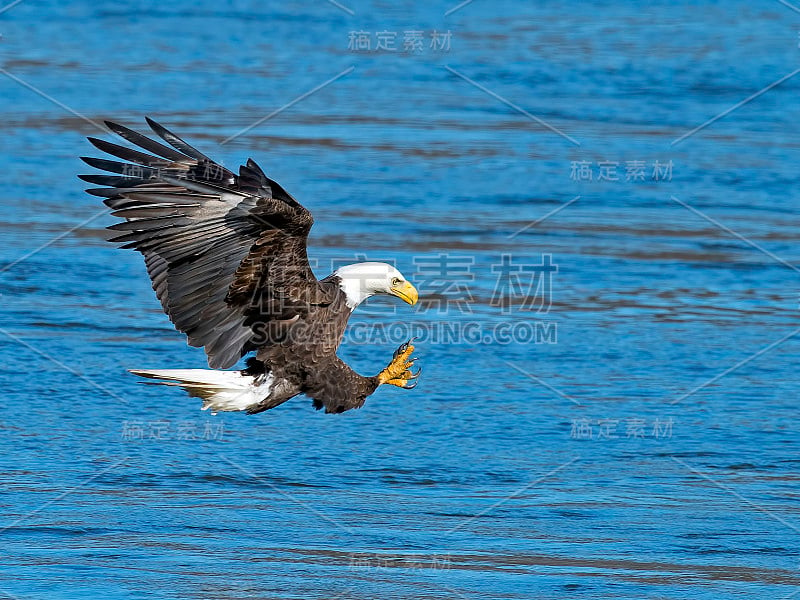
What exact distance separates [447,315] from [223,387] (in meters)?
2.61

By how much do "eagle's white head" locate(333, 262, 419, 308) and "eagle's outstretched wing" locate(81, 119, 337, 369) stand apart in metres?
0.25

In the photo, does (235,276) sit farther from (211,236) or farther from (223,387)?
(223,387)

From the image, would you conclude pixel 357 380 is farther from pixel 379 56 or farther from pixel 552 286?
pixel 379 56

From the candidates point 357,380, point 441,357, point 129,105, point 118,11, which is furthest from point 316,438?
point 118,11

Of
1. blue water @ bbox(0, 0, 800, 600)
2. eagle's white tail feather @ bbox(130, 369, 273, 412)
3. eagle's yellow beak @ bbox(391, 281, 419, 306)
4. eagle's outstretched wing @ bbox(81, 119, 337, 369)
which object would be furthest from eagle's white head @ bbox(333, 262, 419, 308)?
blue water @ bbox(0, 0, 800, 600)

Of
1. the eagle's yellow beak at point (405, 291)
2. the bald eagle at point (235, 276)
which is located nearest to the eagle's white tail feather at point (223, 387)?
the bald eagle at point (235, 276)

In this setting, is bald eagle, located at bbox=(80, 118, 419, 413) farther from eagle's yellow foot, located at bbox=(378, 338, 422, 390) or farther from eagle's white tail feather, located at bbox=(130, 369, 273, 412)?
eagle's yellow foot, located at bbox=(378, 338, 422, 390)

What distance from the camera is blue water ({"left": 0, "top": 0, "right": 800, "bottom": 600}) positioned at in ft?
18.0

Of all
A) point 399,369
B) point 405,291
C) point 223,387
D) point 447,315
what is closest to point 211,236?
point 223,387

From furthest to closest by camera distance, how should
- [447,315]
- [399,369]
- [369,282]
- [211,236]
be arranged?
[447,315] → [399,369] → [369,282] → [211,236]

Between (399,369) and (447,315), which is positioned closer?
(399,369)

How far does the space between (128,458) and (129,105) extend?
5969 millimetres

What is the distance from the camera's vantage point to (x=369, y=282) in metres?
6.08

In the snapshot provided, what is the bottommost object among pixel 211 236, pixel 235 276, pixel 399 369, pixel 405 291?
pixel 399 369
